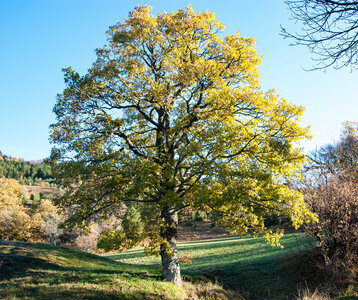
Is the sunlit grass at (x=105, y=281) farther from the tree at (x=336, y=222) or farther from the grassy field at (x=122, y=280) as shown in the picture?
the tree at (x=336, y=222)

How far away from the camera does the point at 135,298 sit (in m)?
7.78

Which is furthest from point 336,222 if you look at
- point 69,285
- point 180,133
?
point 69,285

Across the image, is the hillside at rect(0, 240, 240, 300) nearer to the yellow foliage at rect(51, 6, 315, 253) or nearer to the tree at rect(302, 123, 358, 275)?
the yellow foliage at rect(51, 6, 315, 253)

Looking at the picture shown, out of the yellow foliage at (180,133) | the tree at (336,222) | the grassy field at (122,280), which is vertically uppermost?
the yellow foliage at (180,133)

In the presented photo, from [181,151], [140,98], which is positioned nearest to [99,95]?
[140,98]

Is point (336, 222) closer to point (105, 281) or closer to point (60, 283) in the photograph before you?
point (105, 281)

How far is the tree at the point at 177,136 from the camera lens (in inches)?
341

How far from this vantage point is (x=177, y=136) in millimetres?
9477

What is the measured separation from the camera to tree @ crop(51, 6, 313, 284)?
866 centimetres

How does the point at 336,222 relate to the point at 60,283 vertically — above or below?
above

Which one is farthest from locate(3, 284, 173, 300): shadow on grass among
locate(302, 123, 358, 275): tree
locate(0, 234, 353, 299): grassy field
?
locate(302, 123, 358, 275): tree

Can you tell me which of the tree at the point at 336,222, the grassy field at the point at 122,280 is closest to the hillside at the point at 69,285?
the grassy field at the point at 122,280

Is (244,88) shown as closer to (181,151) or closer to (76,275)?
(181,151)

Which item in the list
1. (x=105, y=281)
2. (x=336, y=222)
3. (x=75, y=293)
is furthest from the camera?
(x=336, y=222)
